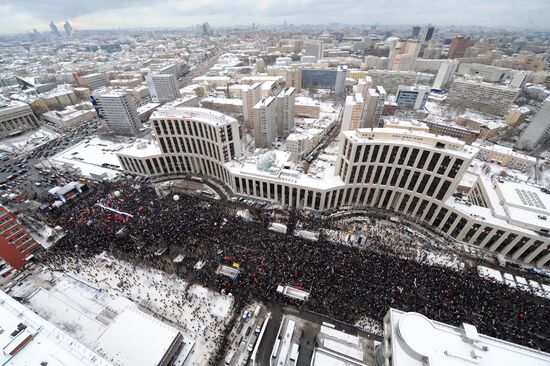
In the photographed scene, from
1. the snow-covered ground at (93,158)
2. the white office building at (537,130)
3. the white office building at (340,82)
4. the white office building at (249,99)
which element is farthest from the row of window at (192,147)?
the white office building at (537,130)

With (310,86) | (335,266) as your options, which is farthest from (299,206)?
(310,86)

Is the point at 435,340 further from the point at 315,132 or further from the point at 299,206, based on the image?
the point at 315,132

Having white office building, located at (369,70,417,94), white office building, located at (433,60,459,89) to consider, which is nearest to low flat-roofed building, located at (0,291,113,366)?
white office building, located at (369,70,417,94)

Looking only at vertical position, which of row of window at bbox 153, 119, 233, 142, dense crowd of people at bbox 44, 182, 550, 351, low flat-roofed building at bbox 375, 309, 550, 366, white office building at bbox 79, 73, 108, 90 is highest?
row of window at bbox 153, 119, 233, 142

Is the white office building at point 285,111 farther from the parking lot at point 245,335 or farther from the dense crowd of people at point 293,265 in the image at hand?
the parking lot at point 245,335

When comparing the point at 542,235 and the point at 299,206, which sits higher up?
the point at 542,235

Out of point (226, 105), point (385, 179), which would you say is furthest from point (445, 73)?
point (226, 105)

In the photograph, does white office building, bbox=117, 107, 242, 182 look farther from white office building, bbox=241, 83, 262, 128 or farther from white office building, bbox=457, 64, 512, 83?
white office building, bbox=457, 64, 512, 83
